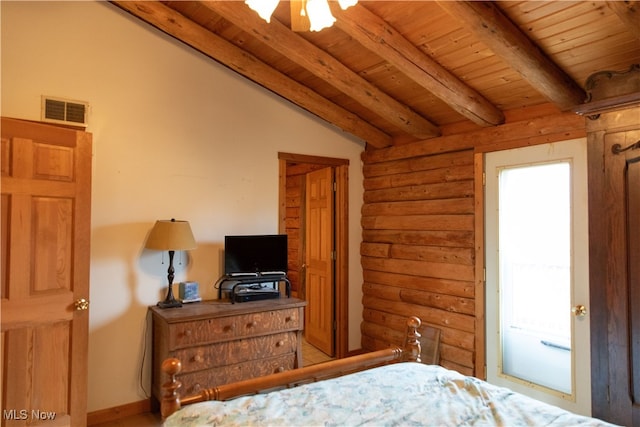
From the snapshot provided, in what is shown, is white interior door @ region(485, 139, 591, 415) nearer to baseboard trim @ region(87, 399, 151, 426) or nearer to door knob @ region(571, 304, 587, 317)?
door knob @ region(571, 304, 587, 317)

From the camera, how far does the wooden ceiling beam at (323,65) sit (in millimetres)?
2695

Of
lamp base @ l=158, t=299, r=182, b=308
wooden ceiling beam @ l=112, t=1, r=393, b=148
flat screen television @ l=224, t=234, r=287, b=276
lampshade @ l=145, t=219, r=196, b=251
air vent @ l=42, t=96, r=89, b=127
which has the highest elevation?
wooden ceiling beam @ l=112, t=1, r=393, b=148

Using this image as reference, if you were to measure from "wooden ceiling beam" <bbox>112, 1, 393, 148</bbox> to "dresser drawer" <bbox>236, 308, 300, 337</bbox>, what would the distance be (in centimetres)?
187

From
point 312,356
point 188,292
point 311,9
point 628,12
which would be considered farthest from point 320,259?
point 628,12

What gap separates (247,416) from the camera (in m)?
1.52

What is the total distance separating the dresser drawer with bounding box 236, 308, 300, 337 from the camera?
310 cm

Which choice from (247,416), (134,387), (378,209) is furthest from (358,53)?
(134,387)

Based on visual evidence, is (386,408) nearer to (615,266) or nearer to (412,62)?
(615,266)

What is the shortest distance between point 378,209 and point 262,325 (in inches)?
70.9

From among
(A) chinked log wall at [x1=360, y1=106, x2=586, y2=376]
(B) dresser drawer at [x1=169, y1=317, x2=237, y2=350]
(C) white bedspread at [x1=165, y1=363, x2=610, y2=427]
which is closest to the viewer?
(C) white bedspread at [x1=165, y1=363, x2=610, y2=427]

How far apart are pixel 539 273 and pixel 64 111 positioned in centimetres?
362

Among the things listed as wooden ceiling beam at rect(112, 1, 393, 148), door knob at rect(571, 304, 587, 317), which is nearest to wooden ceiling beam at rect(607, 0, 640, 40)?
door knob at rect(571, 304, 587, 317)

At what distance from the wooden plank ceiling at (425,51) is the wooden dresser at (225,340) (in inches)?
75.4

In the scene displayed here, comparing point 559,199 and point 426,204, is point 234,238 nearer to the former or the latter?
point 426,204
